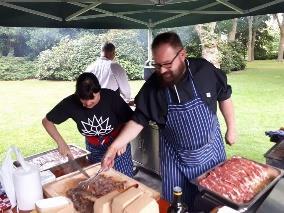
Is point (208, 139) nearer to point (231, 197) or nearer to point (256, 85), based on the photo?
point (231, 197)

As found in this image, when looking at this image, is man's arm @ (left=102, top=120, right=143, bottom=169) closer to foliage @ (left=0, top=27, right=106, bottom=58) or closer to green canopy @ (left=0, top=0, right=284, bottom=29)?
green canopy @ (left=0, top=0, right=284, bottom=29)

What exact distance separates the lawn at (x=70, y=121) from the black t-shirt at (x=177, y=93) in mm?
3375

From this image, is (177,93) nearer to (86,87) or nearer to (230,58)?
(86,87)

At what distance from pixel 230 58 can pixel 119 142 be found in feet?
46.3

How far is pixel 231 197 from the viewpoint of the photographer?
1.48 meters

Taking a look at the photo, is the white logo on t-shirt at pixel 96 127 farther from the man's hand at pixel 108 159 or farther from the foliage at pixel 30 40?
the foliage at pixel 30 40

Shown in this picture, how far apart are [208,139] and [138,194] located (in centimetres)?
97

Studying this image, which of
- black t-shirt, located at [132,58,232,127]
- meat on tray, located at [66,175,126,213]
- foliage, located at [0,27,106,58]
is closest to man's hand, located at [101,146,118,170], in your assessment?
meat on tray, located at [66,175,126,213]

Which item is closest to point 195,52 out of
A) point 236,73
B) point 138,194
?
point 236,73

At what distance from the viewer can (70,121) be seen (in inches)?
326

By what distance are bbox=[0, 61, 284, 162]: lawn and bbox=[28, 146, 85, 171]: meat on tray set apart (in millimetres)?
3440

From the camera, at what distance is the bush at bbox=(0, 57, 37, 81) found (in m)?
14.1

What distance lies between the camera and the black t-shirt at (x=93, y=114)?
2.47 m

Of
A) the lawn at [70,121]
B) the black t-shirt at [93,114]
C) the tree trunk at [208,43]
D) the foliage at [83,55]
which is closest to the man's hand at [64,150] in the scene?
the black t-shirt at [93,114]
